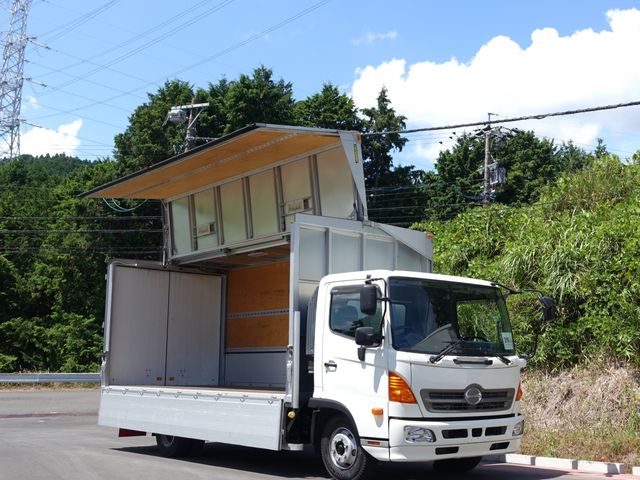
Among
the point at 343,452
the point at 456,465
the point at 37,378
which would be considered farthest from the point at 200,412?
the point at 37,378

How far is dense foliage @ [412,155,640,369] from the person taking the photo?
14.0m

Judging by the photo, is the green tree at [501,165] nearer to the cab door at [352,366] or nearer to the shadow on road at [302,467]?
the shadow on road at [302,467]

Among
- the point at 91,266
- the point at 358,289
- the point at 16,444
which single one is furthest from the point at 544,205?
the point at 91,266

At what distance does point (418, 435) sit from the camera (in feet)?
27.7

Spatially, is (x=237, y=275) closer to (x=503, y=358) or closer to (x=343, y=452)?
(x=343, y=452)

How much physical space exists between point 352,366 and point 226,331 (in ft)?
18.5

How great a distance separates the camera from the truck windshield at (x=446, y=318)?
8.84 metres

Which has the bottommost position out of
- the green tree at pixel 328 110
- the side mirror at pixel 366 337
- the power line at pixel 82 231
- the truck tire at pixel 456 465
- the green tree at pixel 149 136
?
the truck tire at pixel 456 465

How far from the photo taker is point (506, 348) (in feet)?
31.3

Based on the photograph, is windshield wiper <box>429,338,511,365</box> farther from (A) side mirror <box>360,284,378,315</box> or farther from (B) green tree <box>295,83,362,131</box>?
(B) green tree <box>295,83,362,131</box>

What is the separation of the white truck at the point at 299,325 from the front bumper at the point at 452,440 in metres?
0.02

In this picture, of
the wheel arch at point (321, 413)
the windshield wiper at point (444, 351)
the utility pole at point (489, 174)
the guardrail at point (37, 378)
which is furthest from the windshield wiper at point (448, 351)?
the utility pole at point (489, 174)

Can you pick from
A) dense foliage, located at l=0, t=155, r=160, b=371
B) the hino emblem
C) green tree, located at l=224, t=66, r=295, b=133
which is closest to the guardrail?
dense foliage, located at l=0, t=155, r=160, b=371

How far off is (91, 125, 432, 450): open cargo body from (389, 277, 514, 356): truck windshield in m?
1.38
